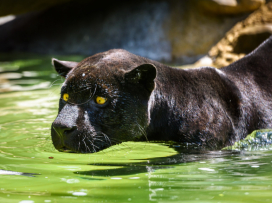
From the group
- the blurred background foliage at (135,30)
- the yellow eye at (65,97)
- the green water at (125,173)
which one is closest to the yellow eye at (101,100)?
the yellow eye at (65,97)

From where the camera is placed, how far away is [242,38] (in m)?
12.1

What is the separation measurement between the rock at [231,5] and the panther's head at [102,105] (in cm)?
883

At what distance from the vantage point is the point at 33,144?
483 centimetres

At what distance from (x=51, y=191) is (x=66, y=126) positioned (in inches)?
36.7

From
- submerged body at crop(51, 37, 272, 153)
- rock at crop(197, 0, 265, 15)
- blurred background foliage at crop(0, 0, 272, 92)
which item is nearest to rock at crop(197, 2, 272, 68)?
blurred background foliage at crop(0, 0, 272, 92)

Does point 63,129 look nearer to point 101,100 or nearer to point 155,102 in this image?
point 101,100

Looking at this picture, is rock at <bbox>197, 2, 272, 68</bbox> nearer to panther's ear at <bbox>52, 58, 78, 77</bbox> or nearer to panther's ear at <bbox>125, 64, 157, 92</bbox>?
panther's ear at <bbox>52, 58, 78, 77</bbox>

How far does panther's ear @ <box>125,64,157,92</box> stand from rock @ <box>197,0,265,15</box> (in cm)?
887

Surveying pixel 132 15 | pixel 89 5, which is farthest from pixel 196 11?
pixel 89 5

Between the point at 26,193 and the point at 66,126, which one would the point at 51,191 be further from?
the point at 66,126

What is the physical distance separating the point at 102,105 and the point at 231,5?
30.9ft

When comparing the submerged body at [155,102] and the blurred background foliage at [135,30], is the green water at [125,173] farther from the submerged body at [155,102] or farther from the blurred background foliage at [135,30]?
the blurred background foliage at [135,30]

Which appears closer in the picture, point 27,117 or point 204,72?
point 204,72

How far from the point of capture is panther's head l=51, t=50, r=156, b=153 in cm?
401
